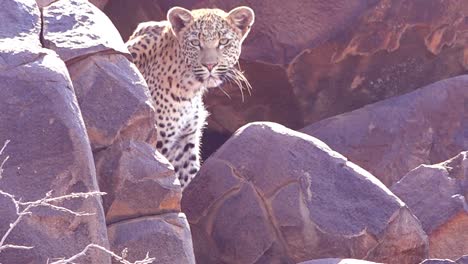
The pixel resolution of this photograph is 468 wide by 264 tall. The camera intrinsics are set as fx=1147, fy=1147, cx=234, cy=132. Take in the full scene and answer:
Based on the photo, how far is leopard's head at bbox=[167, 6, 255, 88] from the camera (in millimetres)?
9438

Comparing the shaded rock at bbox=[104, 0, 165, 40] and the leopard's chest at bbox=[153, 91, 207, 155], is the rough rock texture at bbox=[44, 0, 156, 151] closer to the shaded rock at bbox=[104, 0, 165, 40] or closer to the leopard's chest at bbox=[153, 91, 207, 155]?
the leopard's chest at bbox=[153, 91, 207, 155]

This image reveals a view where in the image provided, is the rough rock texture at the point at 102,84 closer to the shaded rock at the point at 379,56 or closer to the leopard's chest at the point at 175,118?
the leopard's chest at the point at 175,118

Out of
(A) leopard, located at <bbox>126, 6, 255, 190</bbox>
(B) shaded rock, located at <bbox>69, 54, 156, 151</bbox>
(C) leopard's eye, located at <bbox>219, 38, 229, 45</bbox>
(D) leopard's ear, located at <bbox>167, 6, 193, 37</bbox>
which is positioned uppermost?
(B) shaded rock, located at <bbox>69, 54, 156, 151</bbox>

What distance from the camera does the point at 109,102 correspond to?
6.12m

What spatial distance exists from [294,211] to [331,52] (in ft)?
14.1

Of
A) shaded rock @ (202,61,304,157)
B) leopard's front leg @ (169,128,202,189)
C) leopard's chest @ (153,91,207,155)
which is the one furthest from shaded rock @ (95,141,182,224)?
shaded rock @ (202,61,304,157)

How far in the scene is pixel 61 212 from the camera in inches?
213

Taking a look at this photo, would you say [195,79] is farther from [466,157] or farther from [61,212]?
[61,212]

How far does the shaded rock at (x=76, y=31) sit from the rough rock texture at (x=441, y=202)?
2.75m

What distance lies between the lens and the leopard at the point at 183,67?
30.8 ft

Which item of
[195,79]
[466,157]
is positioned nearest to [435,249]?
[466,157]

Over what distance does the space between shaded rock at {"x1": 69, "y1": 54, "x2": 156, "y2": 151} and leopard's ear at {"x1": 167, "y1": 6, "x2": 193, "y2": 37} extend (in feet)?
10.7

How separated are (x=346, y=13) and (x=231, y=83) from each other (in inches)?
52.2

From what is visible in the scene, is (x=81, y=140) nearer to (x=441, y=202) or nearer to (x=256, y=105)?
(x=441, y=202)
